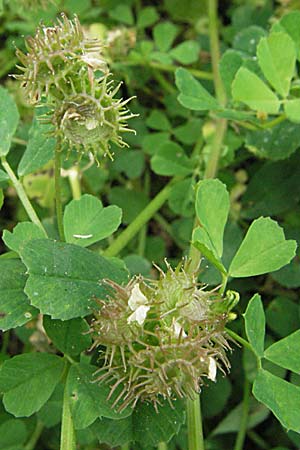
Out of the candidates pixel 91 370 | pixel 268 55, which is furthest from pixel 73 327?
pixel 268 55

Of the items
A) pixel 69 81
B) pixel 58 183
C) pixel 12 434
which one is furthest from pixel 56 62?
pixel 12 434

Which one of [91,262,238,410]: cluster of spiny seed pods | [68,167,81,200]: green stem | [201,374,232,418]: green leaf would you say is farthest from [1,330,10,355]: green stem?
[91,262,238,410]: cluster of spiny seed pods

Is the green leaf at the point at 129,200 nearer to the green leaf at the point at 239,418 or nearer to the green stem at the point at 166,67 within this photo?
the green stem at the point at 166,67

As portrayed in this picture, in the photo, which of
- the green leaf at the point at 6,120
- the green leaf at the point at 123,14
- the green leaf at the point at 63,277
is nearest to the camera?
the green leaf at the point at 63,277

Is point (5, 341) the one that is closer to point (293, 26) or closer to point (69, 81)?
point (69, 81)

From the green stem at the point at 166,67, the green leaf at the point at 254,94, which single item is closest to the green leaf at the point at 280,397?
the green leaf at the point at 254,94

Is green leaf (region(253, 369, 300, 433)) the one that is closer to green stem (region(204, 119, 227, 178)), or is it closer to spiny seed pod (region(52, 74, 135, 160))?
spiny seed pod (region(52, 74, 135, 160))
